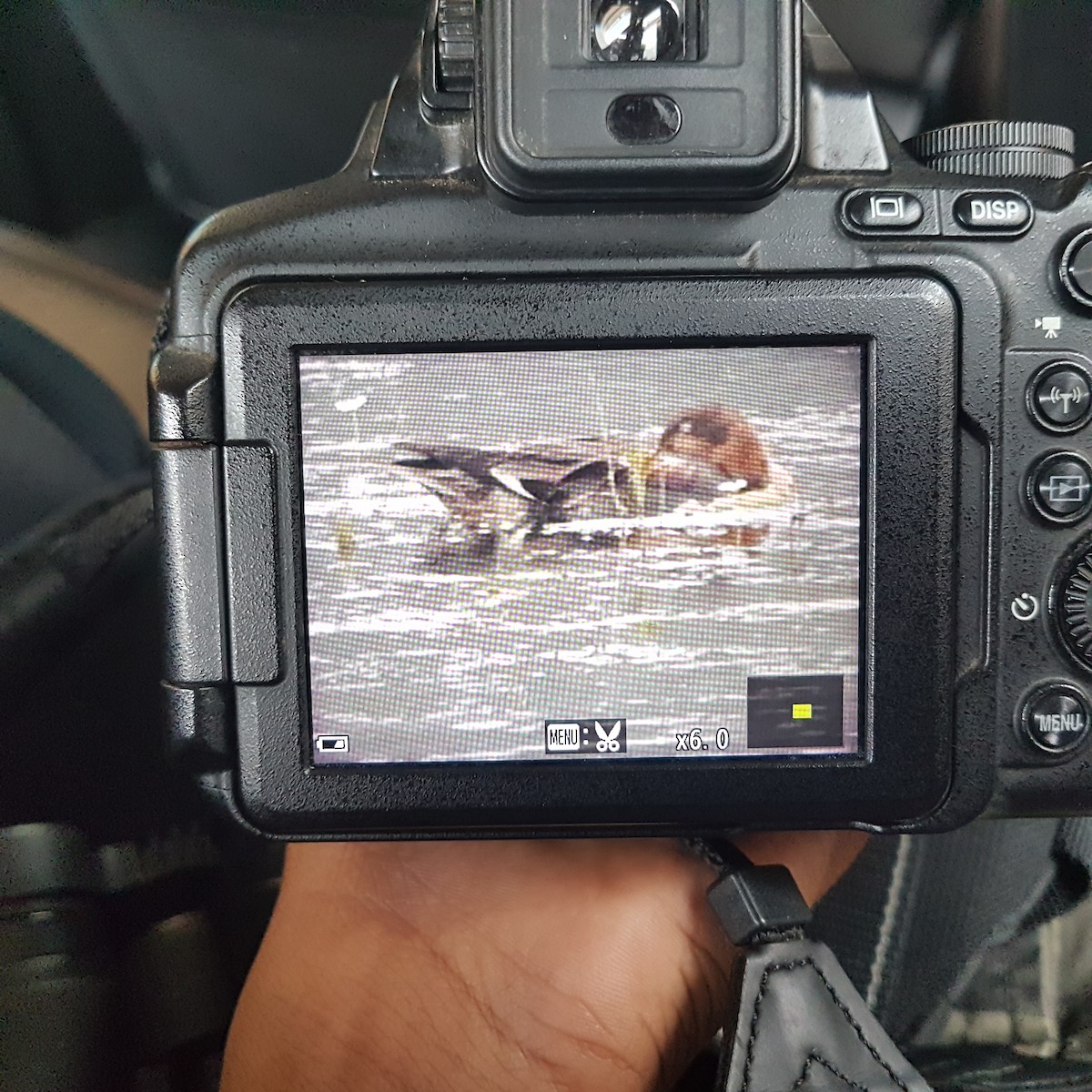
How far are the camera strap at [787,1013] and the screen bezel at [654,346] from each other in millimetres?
44

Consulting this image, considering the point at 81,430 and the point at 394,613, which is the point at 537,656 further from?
the point at 81,430

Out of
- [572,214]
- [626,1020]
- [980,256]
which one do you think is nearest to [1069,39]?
[980,256]

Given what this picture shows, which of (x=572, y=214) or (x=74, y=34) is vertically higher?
(x=74, y=34)

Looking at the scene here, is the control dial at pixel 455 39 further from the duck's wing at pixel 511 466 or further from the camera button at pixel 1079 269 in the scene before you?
the camera button at pixel 1079 269

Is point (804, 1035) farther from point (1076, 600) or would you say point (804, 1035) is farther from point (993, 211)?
point (993, 211)

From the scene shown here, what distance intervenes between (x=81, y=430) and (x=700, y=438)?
42 cm

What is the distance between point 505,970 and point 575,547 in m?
0.22

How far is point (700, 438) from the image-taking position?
407mm

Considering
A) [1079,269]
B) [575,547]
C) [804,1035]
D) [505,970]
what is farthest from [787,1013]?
[1079,269]

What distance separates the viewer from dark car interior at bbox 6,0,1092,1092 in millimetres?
580

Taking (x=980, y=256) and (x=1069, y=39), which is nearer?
(x=980, y=256)

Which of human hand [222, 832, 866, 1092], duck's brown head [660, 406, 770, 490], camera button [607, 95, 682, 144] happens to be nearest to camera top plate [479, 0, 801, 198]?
camera button [607, 95, 682, 144]

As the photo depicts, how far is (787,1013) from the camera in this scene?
16.8 inches

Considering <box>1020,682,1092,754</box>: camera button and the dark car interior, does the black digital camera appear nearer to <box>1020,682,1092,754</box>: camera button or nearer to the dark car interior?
<box>1020,682,1092,754</box>: camera button
